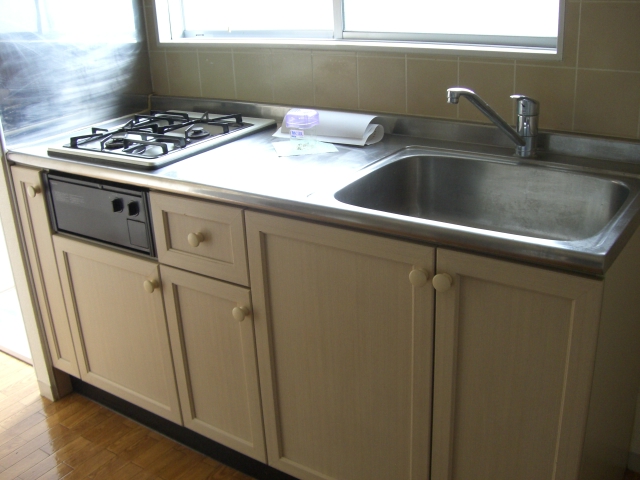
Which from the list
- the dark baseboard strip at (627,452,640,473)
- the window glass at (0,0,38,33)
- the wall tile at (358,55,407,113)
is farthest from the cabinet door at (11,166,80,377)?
the dark baseboard strip at (627,452,640,473)

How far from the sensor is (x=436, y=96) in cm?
195

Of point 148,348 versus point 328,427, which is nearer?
point 328,427

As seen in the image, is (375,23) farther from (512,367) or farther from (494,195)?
(512,367)

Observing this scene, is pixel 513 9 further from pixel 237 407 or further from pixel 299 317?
pixel 237 407

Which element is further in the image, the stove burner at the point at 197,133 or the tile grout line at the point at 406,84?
the stove burner at the point at 197,133

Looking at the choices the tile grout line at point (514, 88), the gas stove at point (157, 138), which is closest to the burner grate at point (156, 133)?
the gas stove at point (157, 138)

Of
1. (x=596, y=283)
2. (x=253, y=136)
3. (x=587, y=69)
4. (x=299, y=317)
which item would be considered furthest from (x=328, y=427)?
(x=587, y=69)

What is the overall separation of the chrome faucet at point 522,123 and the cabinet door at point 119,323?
0.99m

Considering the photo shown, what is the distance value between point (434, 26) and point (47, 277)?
1481 mm

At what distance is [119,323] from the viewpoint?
2117 millimetres

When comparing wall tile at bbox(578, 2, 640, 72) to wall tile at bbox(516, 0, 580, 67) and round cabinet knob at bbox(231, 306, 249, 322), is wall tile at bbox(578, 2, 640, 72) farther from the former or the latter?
round cabinet knob at bbox(231, 306, 249, 322)

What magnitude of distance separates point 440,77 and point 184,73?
103 cm

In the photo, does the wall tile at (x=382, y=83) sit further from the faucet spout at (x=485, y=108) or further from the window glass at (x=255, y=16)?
the faucet spout at (x=485, y=108)

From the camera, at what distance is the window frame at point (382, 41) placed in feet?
5.88
